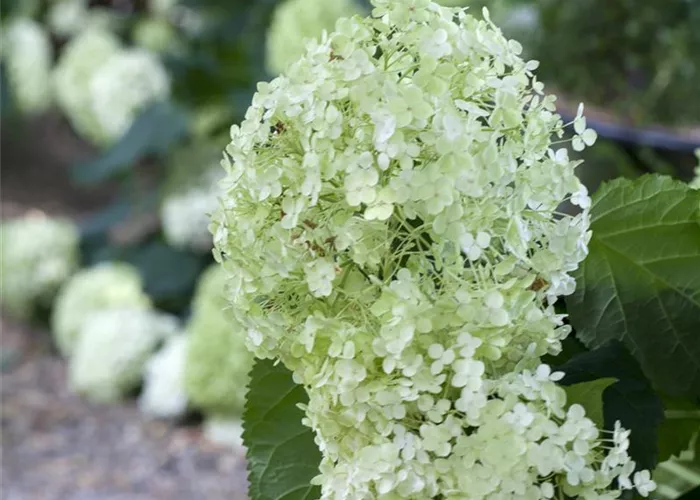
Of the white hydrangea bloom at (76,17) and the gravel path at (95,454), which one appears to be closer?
the gravel path at (95,454)

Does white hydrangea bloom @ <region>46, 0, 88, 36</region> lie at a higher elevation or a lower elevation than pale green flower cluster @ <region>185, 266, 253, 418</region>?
higher

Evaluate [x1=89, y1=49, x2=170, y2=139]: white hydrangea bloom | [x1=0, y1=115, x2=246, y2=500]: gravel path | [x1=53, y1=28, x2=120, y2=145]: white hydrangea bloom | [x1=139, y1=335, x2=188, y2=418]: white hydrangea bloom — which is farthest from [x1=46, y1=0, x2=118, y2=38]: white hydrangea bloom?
[x1=139, y1=335, x2=188, y2=418]: white hydrangea bloom

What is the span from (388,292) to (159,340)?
5.35 feet

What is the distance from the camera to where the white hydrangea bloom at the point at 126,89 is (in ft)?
6.69

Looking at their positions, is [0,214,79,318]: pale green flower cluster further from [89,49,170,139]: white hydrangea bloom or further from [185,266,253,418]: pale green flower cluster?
[185,266,253,418]: pale green flower cluster

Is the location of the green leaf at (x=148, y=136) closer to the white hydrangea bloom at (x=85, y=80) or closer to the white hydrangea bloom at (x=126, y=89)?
the white hydrangea bloom at (x=126, y=89)

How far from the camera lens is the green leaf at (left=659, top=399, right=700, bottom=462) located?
0.40 meters

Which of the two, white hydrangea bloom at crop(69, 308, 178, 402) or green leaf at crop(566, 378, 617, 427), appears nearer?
green leaf at crop(566, 378, 617, 427)

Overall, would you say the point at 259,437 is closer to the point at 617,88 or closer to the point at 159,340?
the point at 617,88

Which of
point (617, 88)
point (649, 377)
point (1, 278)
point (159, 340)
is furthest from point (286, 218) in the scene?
point (1, 278)

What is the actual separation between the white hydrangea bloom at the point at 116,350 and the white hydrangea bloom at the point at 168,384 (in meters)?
0.06

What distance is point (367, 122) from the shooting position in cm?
29

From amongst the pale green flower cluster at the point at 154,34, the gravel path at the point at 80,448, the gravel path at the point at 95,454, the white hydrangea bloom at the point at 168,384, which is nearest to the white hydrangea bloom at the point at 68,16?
the pale green flower cluster at the point at 154,34

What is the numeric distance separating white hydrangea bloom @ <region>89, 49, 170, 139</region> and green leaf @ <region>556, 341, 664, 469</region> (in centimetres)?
180
